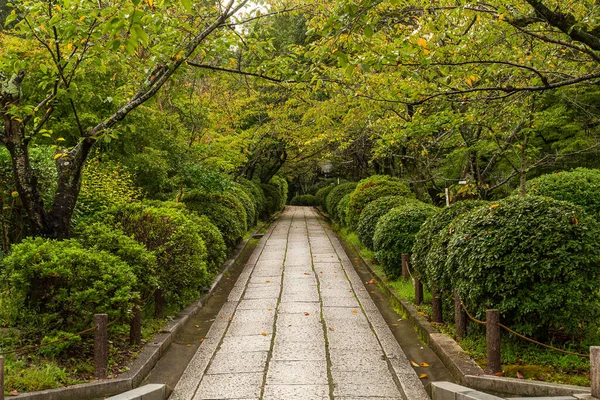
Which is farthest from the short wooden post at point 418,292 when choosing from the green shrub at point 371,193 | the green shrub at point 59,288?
the green shrub at point 371,193

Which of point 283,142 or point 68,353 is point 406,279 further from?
point 283,142

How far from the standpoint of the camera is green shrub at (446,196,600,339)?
4.90 meters

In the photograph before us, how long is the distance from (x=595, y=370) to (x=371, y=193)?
1112cm

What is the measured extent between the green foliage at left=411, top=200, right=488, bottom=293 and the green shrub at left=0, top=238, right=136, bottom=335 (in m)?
3.80

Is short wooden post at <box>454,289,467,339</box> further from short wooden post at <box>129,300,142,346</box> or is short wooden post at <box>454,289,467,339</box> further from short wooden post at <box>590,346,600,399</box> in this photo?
short wooden post at <box>129,300,142,346</box>

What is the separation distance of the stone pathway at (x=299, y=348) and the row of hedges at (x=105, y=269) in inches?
40.2

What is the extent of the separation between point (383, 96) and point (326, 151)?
54.0ft

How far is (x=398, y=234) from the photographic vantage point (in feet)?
30.8

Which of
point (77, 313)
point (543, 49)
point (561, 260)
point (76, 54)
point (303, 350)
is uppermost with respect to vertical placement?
point (543, 49)

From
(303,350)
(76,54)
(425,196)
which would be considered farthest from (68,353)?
(425,196)

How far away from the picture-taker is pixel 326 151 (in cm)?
2356

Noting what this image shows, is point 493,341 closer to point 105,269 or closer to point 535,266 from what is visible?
point 535,266

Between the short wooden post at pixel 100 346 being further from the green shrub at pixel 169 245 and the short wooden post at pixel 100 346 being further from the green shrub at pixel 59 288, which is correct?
the green shrub at pixel 169 245

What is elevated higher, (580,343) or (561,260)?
(561,260)
